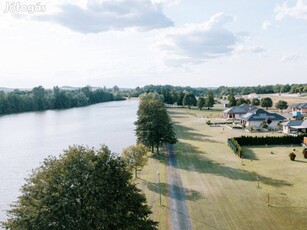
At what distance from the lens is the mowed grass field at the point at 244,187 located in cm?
2444

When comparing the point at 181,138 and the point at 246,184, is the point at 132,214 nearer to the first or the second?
the point at 246,184

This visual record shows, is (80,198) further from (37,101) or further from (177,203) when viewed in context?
(37,101)

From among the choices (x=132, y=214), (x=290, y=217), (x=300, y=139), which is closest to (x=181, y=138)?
(x=300, y=139)

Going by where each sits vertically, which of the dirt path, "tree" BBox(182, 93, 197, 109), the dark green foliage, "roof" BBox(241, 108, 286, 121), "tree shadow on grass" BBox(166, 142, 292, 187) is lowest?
the dirt path

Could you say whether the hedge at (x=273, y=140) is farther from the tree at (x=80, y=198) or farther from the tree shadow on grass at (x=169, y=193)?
the tree at (x=80, y=198)

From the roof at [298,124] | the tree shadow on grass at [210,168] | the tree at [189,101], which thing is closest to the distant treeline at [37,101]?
the tree at [189,101]

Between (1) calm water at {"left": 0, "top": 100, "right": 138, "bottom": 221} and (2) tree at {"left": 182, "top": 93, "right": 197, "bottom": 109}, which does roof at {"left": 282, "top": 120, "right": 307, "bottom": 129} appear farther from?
(2) tree at {"left": 182, "top": 93, "right": 197, "bottom": 109}

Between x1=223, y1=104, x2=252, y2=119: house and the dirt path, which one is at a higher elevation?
x1=223, y1=104, x2=252, y2=119: house

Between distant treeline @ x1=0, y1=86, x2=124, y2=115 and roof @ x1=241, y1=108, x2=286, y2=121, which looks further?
distant treeline @ x1=0, y1=86, x2=124, y2=115

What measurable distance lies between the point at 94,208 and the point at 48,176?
3.31 meters

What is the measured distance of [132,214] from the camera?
59.5ft

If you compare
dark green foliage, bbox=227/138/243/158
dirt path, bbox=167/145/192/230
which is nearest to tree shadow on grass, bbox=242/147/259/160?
dark green foliage, bbox=227/138/243/158

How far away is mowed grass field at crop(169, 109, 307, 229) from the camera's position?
80.2 feet

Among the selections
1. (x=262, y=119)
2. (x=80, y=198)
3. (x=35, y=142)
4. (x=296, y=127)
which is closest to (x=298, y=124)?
(x=296, y=127)
